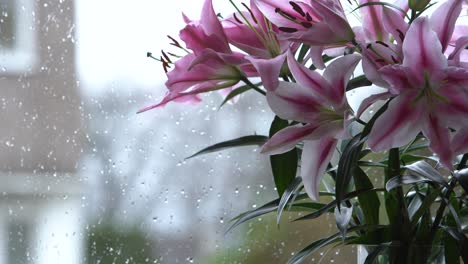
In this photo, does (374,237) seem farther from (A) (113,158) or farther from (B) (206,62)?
(A) (113,158)

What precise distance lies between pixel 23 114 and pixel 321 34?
0.69m

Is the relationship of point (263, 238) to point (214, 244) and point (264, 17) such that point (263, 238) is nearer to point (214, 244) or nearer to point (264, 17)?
point (214, 244)

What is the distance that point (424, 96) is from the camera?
2.19ft

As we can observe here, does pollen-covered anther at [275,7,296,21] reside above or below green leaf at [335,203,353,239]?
above

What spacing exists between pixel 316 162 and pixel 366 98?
82mm

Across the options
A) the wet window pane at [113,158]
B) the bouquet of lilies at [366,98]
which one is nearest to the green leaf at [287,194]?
the bouquet of lilies at [366,98]

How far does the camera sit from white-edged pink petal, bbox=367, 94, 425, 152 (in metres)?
0.66

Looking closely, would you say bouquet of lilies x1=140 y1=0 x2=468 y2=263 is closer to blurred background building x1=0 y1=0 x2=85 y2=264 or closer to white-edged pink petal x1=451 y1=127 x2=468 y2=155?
white-edged pink petal x1=451 y1=127 x2=468 y2=155

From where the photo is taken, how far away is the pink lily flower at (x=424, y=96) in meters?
0.64

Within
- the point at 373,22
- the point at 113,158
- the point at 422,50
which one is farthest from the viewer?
the point at 113,158

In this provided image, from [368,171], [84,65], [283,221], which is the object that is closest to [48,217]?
[84,65]

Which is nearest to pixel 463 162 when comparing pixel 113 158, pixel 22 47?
pixel 113 158

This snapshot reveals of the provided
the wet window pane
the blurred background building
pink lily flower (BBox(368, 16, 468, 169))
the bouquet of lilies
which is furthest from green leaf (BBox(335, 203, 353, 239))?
the blurred background building

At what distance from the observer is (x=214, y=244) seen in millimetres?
1235
